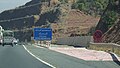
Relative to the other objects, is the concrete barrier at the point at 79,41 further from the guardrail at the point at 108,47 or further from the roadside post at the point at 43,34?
the guardrail at the point at 108,47

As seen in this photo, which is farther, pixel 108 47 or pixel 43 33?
pixel 43 33

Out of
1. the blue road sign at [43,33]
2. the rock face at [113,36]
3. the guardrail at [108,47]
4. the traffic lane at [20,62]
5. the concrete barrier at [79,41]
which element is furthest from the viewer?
the concrete barrier at [79,41]

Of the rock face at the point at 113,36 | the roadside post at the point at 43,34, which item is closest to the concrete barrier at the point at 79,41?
the rock face at the point at 113,36

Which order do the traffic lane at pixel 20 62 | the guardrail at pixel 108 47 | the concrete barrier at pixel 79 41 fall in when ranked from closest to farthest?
the traffic lane at pixel 20 62
the guardrail at pixel 108 47
the concrete barrier at pixel 79 41

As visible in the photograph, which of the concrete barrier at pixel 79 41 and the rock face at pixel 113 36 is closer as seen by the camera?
the rock face at pixel 113 36

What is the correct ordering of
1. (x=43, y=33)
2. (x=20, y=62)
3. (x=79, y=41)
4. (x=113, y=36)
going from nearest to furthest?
1. (x=20, y=62)
2. (x=43, y=33)
3. (x=113, y=36)
4. (x=79, y=41)

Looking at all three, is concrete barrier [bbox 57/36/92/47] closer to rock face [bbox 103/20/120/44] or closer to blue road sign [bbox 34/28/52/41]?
rock face [bbox 103/20/120/44]

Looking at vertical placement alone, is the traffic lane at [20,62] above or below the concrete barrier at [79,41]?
above

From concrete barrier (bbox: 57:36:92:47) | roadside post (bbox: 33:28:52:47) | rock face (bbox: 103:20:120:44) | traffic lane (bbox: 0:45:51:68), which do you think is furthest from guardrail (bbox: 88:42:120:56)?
concrete barrier (bbox: 57:36:92:47)

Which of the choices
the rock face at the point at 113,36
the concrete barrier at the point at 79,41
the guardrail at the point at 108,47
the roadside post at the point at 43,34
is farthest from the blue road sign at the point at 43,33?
the guardrail at the point at 108,47

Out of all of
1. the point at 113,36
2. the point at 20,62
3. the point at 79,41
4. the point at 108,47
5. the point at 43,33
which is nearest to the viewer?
the point at 20,62

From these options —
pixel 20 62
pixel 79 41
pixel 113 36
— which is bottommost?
pixel 79 41

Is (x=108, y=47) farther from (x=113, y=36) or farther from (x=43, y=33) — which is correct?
(x=113, y=36)

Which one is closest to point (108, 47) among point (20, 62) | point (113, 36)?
point (20, 62)
